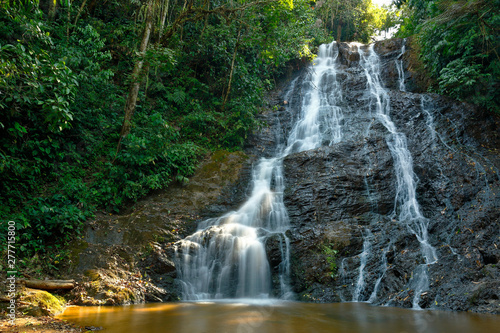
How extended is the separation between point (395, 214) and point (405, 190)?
3.24ft

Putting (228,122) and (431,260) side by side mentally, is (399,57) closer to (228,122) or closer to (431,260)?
(228,122)

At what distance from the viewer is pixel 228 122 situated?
1308 centimetres

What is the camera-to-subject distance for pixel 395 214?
8.95 m

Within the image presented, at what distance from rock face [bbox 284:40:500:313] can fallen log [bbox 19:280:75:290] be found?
4.80 metres

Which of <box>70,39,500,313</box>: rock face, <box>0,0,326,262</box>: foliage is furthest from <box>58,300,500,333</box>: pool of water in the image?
<box>0,0,326,262</box>: foliage

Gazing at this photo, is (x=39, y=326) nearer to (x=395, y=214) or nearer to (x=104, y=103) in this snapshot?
(x=104, y=103)

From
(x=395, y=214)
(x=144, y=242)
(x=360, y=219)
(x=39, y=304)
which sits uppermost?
(x=395, y=214)

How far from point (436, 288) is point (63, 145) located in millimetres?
10221

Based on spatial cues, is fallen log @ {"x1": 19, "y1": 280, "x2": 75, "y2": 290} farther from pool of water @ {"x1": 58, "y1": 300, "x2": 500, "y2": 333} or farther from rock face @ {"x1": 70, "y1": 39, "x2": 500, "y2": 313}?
pool of water @ {"x1": 58, "y1": 300, "x2": 500, "y2": 333}

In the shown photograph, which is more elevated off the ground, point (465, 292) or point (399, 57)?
point (399, 57)

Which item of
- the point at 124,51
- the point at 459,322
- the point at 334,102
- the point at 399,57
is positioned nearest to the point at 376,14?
the point at 399,57

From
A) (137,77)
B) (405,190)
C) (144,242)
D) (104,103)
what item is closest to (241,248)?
(144,242)

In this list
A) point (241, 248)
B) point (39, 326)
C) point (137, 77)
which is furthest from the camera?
point (137, 77)

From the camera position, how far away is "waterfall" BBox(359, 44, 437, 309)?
22.3 ft
